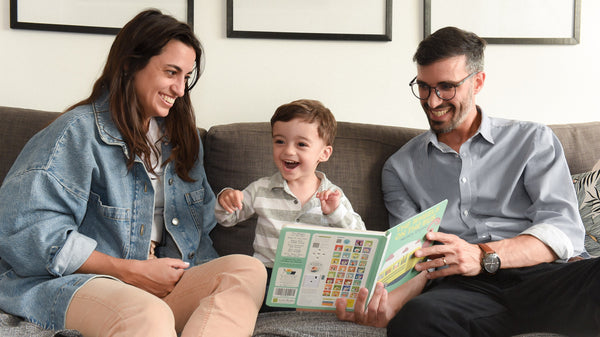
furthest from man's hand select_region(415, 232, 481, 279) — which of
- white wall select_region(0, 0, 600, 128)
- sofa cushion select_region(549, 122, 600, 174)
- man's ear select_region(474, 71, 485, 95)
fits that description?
white wall select_region(0, 0, 600, 128)

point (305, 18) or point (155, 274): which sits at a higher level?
point (305, 18)

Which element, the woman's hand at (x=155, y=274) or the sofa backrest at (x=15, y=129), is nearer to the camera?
the woman's hand at (x=155, y=274)

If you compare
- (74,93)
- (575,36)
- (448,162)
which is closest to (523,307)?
(448,162)

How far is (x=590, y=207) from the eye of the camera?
1.91 metres

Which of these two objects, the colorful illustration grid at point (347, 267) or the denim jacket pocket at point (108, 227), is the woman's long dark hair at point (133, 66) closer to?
the denim jacket pocket at point (108, 227)

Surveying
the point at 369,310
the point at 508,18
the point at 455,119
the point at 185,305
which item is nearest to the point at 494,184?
the point at 455,119

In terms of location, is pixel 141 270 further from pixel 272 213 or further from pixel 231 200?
pixel 272 213

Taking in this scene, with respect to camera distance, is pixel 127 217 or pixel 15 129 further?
pixel 15 129

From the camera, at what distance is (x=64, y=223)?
5.11 feet

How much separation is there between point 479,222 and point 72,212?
49.1 inches

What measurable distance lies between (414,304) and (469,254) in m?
0.27

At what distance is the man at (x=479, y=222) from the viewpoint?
147 centimetres

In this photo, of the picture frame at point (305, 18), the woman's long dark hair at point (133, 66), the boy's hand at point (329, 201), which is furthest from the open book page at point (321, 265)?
the picture frame at point (305, 18)

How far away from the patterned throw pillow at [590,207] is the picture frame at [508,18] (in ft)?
2.44
